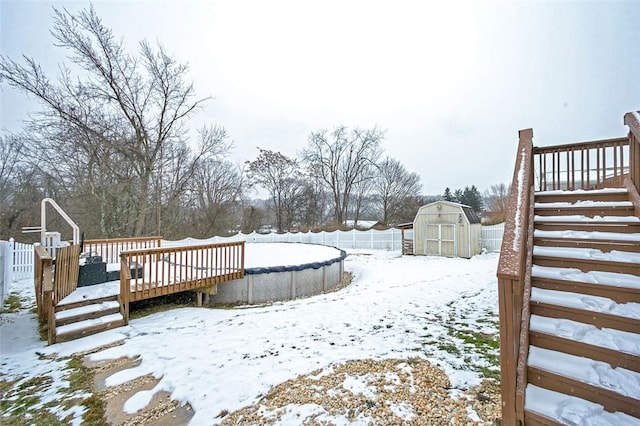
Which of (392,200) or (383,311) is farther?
(392,200)

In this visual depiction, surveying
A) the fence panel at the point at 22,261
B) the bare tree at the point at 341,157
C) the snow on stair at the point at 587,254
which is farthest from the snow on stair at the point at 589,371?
the bare tree at the point at 341,157

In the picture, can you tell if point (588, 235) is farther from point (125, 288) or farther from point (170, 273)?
point (170, 273)

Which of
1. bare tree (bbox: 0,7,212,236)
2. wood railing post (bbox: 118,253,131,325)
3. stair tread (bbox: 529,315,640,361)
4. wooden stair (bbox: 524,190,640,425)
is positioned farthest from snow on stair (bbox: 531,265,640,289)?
bare tree (bbox: 0,7,212,236)

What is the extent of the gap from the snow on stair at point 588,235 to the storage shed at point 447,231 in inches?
405

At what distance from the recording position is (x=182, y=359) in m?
3.11

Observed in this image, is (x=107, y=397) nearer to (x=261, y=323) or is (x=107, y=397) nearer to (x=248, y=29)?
(x=261, y=323)

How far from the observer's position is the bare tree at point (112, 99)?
10.4m

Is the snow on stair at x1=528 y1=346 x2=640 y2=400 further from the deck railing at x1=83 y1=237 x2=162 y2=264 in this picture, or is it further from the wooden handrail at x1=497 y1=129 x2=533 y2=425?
the deck railing at x1=83 y1=237 x2=162 y2=264

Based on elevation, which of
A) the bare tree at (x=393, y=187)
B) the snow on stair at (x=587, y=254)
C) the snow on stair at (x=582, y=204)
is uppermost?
the bare tree at (x=393, y=187)

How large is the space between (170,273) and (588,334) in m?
6.26

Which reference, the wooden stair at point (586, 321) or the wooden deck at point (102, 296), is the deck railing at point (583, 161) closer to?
the wooden stair at point (586, 321)

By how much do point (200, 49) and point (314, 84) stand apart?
684cm

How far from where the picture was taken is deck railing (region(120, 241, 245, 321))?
4492 millimetres

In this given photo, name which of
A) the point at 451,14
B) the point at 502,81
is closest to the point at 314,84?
the point at 451,14
